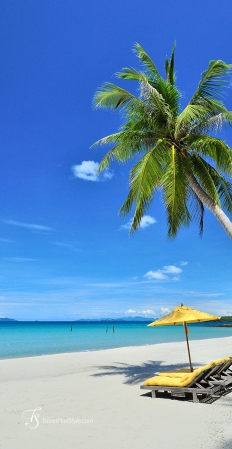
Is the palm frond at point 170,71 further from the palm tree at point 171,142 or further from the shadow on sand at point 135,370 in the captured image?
the shadow on sand at point 135,370

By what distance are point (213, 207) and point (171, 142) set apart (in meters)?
2.10

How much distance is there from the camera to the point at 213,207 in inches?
350

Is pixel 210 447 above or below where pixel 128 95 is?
below

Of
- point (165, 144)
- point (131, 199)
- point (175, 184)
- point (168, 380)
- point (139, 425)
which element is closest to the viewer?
point (139, 425)

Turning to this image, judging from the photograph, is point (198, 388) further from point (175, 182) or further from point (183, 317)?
point (175, 182)

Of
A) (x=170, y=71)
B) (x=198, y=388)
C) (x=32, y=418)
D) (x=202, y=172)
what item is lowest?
(x=32, y=418)

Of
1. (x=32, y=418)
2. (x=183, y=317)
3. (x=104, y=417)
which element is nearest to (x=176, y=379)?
(x=183, y=317)

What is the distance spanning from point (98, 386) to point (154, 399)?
2611 millimetres

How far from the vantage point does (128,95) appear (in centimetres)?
983

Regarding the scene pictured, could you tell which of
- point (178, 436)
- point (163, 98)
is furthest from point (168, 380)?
point (163, 98)

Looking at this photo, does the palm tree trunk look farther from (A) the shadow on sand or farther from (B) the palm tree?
(A) the shadow on sand

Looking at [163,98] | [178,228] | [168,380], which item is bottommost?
[168,380]

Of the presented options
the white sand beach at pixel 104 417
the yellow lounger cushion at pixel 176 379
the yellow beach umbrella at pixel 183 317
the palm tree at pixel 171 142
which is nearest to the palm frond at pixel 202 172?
the palm tree at pixel 171 142

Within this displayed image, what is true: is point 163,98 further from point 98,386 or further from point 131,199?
point 98,386
